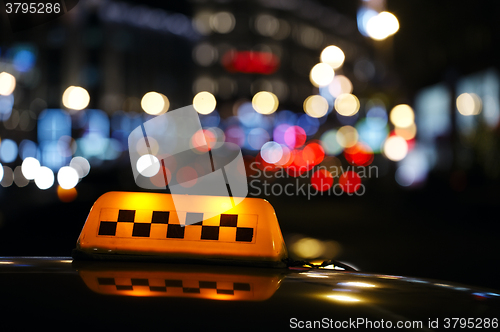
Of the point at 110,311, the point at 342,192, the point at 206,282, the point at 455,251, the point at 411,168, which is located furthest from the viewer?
the point at 411,168

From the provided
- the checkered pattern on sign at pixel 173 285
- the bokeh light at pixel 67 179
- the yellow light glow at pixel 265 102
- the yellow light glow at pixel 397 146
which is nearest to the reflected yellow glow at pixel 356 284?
the checkered pattern on sign at pixel 173 285

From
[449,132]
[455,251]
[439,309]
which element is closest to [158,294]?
[439,309]

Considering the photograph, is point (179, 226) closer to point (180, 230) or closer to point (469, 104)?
point (180, 230)

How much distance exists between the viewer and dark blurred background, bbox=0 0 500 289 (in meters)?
11.2

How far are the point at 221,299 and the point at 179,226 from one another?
817 mm

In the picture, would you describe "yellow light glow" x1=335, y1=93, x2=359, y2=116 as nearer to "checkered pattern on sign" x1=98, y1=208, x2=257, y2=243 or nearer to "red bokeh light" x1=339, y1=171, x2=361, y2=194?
"red bokeh light" x1=339, y1=171, x2=361, y2=194

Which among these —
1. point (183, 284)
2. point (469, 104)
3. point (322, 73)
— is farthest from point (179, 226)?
point (469, 104)

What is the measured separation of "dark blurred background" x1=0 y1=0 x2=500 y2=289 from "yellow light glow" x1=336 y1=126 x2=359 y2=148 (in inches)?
11.6

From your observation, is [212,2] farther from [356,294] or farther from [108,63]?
[356,294]

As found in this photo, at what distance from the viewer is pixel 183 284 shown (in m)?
1.71

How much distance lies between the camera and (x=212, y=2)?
100188 mm

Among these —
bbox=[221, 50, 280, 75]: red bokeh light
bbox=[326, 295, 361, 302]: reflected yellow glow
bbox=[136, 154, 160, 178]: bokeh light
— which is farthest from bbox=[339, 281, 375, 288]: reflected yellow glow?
bbox=[221, 50, 280, 75]: red bokeh light

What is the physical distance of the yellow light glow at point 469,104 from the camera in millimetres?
29409

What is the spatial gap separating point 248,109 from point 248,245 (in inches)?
3748
